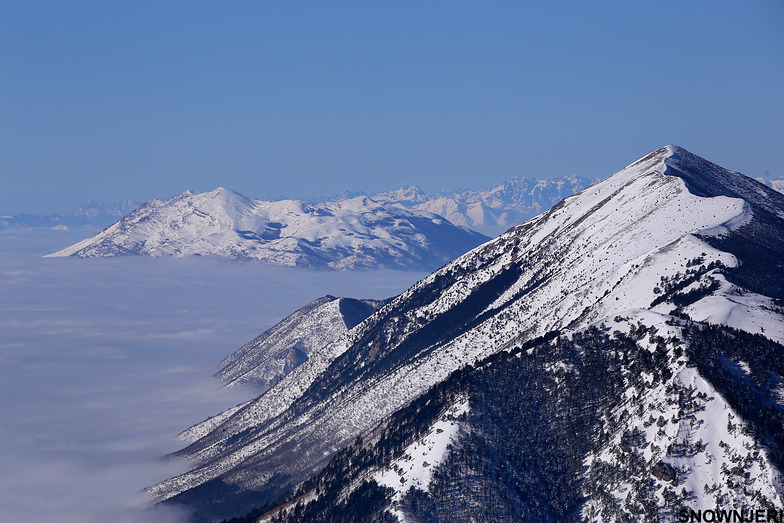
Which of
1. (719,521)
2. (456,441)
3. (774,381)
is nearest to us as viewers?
(719,521)


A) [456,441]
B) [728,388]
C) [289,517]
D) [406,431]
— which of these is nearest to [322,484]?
[289,517]

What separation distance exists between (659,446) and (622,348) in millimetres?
30387

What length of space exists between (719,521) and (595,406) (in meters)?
42.1

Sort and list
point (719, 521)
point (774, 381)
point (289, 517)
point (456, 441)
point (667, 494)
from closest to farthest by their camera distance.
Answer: point (719, 521) < point (667, 494) < point (774, 381) < point (456, 441) < point (289, 517)

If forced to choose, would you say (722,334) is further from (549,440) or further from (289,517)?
(289,517)

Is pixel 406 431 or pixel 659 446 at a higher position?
pixel 406 431

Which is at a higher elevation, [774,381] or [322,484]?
[322,484]

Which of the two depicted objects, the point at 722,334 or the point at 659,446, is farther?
the point at 722,334

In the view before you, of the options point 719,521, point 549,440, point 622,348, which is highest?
point 622,348

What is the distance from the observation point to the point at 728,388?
155m

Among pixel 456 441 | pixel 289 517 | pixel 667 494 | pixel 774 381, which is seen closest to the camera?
pixel 667 494

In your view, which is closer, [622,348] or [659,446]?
[659,446]

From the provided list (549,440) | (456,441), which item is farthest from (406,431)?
(549,440)

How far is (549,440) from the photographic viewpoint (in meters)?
174
